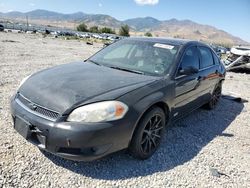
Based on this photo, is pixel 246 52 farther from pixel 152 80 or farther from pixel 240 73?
pixel 152 80

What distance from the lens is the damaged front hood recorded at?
9.38ft

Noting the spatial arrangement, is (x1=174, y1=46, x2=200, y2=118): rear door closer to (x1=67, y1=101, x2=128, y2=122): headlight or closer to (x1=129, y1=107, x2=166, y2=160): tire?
(x1=129, y1=107, x2=166, y2=160): tire

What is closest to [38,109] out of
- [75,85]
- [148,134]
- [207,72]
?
[75,85]

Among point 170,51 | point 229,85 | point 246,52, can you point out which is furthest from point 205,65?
point 246,52

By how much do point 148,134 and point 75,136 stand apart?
3.75ft

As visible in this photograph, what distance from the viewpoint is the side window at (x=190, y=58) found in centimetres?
409

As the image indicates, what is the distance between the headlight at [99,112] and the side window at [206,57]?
2.68 m

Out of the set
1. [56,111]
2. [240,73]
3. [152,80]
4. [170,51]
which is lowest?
[240,73]

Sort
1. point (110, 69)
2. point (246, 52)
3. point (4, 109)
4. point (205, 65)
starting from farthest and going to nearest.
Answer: point (246, 52)
point (205, 65)
point (4, 109)
point (110, 69)

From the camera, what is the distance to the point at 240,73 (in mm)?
13148

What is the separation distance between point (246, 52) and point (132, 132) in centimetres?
1188

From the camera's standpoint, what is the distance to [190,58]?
441 cm

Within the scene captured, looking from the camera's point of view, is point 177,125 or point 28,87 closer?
point 28,87

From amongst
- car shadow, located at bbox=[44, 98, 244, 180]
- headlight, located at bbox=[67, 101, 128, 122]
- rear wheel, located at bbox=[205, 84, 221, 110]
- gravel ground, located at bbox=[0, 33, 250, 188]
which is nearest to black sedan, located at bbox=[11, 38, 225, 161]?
headlight, located at bbox=[67, 101, 128, 122]
